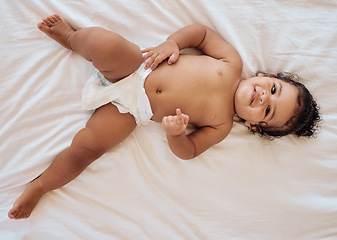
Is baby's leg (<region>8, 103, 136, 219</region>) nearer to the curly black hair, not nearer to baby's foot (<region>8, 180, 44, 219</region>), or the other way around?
baby's foot (<region>8, 180, 44, 219</region>)

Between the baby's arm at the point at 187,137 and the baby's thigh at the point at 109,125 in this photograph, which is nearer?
the baby's arm at the point at 187,137

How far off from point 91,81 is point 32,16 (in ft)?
1.13

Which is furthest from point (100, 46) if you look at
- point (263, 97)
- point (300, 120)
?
point (300, 120)

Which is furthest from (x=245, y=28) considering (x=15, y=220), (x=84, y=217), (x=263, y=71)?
(x=15, y=220)

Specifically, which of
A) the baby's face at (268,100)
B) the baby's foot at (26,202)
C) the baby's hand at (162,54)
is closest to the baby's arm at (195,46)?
the baby's hand at (162,54)

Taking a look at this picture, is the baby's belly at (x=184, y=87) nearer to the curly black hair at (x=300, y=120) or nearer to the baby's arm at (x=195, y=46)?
the baby's arm at (x=195, y=46)

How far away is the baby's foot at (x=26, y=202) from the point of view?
3.73 feet

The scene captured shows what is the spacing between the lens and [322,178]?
4.08 feet

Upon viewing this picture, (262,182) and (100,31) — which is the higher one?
(100,31)

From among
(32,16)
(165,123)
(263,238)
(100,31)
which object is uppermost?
(32,16)

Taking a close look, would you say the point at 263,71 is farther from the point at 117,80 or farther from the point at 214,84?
the point at 117,80

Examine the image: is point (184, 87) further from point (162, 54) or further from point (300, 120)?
point (300, 120)

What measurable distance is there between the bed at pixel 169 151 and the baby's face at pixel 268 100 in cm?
11

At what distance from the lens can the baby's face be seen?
1.14 metres
